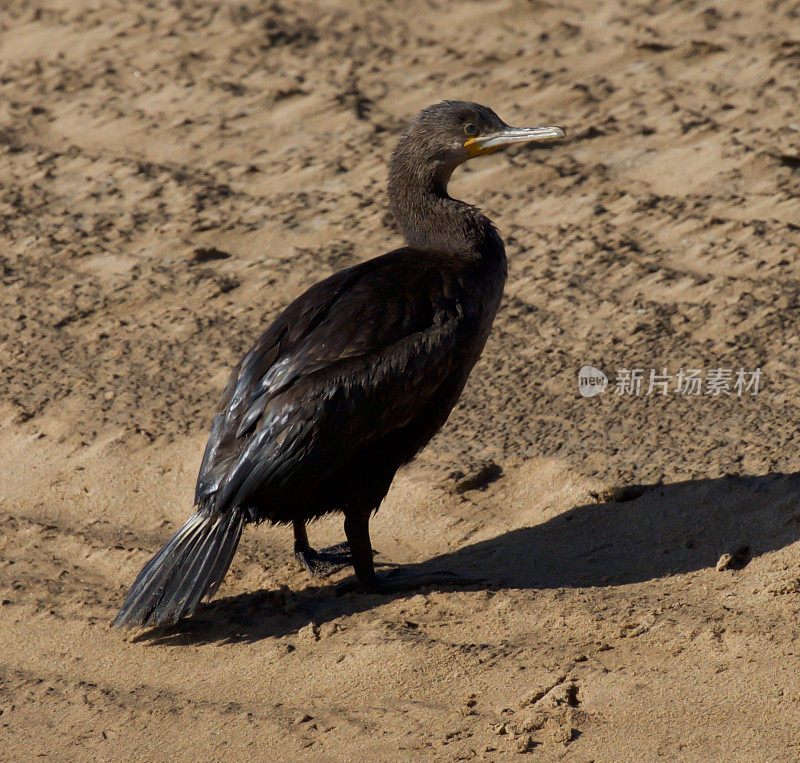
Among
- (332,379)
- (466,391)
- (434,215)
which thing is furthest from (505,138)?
(332,379)

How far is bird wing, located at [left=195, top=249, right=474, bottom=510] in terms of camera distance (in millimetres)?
3818

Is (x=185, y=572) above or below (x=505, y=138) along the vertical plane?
below

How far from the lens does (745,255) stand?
5.89m

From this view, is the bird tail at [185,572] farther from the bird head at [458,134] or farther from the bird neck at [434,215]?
the bird head at [458,134]

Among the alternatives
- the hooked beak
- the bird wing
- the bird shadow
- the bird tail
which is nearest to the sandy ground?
the bird shadow

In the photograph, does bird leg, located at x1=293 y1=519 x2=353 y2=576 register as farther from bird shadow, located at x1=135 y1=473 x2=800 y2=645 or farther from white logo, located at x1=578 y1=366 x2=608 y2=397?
white logo, located at x1=578 y1=366 x2=608 y2=397

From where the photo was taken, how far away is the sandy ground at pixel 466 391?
3.56m

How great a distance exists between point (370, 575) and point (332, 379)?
0.80 meters

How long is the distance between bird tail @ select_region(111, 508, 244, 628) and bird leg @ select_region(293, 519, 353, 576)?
0.48 meters

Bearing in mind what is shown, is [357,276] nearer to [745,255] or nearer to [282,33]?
[745,255]

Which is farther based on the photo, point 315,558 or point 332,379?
point 315,558

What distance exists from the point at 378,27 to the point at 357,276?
212 inches

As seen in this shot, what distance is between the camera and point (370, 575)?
4160 millimetres

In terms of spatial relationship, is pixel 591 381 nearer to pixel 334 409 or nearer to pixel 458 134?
pixel 458 134
